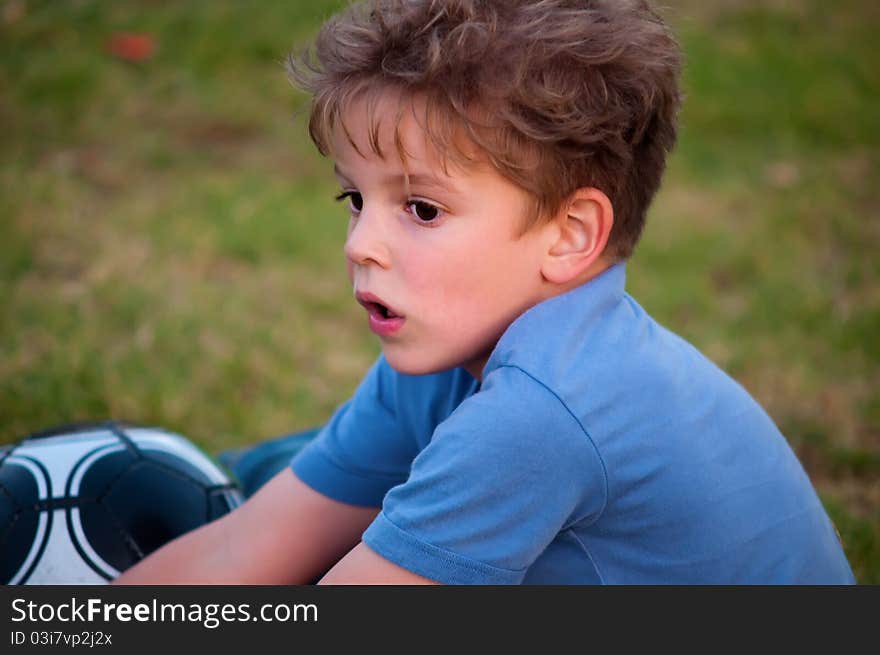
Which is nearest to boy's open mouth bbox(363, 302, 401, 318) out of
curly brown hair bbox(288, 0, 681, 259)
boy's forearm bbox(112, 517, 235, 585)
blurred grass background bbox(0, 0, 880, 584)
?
curly brown hair bbox(288, 0, 681, 259)

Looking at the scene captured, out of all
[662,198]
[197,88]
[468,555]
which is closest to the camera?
[468,555]

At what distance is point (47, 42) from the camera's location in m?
6.90

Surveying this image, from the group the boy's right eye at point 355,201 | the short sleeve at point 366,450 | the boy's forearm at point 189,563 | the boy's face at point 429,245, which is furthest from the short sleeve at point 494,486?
the boy's forearm at point 189,563

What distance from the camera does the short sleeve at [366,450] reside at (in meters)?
2.28

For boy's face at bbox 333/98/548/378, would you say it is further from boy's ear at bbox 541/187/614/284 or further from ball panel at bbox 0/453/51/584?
ball panel at bbox 0/453/51/584

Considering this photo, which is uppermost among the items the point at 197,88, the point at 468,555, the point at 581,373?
the point at 197,88

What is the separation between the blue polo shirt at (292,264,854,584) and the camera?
163 cm

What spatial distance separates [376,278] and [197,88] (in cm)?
533

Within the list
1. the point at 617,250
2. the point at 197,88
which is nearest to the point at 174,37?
the point at 197,88

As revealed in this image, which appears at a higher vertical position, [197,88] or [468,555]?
[197,88]

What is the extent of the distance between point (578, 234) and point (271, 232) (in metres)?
3.44

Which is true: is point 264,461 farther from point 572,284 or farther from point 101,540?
point 572,284

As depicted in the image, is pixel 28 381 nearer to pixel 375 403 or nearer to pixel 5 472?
pixel 5 472
